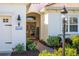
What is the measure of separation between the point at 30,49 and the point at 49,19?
5.93 metres

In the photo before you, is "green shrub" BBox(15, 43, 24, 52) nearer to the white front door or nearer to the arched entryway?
the white front door

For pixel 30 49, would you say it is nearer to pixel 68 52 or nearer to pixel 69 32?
pixel 68 52

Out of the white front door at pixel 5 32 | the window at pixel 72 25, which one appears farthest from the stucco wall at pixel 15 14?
the window at pixel 72 25

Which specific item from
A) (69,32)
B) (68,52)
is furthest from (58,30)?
(68,52)

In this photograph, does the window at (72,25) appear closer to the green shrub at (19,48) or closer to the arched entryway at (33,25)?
the green shrub at (19,48)

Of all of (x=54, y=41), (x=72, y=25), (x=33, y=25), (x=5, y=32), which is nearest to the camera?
(x=5, y=32)

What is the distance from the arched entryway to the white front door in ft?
47.3

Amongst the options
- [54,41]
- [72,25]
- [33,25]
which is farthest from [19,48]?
[33,25]

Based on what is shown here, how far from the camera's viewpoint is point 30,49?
49.5 feet

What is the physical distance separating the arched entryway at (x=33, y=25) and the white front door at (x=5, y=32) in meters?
14.4

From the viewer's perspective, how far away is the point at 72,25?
2081cm

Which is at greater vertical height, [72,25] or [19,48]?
[72,25]

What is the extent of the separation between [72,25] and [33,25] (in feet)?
35.8

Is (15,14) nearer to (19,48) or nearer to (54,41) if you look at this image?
(19,48)
